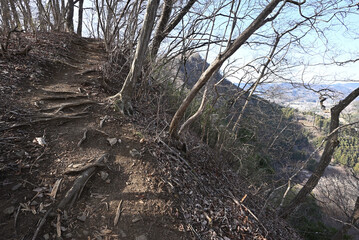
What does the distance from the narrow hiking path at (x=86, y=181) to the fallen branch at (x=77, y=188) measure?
0.12 ft

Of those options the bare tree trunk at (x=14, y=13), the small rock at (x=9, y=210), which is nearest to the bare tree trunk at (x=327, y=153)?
the small rock at (x=9, y=210)

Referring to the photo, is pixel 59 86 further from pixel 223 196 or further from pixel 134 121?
pixel 223 196

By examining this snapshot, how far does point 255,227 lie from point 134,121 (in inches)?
126

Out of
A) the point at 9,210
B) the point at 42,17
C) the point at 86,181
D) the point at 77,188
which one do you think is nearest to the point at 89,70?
the point at 86,181

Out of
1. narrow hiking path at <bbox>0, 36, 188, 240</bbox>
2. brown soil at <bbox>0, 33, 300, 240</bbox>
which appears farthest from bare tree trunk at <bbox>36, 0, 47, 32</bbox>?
narrow hiking path at <bbox>0, 36, 188, 240</bbox>

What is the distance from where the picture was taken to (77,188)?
2.21m

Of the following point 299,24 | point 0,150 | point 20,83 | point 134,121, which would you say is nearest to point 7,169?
point 0,150

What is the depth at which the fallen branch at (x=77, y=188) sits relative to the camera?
205 cm

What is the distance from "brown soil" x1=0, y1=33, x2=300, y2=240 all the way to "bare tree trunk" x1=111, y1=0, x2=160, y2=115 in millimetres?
266

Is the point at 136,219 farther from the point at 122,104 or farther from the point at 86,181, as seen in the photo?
the point at 122,104

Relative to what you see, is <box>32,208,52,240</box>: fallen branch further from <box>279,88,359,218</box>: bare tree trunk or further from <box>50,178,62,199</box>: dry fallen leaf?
<box>279,88,359,218</box>: bare tree trunk

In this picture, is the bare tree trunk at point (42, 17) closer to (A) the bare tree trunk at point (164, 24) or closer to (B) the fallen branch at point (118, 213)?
(A) the bare tree trunk at point (164, 24)

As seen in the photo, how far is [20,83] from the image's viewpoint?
3.67 metres

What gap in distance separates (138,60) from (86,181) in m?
2.47
